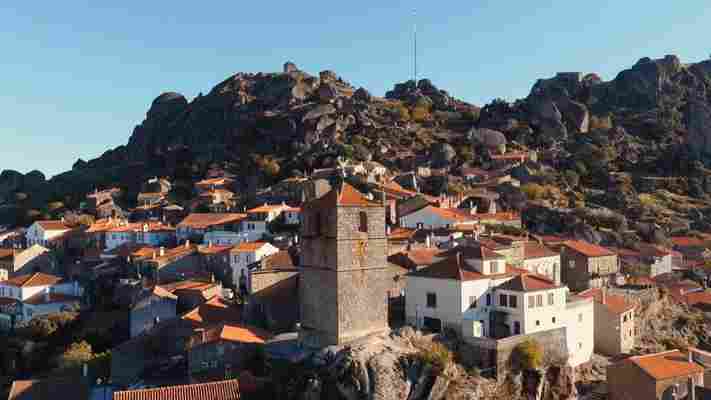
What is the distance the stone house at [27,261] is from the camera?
51.3m

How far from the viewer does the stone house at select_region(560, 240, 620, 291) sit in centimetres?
4016

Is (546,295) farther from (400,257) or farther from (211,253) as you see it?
(211,253)

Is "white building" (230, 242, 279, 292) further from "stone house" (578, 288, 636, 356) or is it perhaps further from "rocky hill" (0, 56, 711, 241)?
"rocky hill" (0, 56, 711, 241)

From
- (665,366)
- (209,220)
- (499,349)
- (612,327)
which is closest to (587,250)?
(612,327)

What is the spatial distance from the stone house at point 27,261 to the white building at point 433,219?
29.8 meters

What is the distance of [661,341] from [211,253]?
27763 millimetres

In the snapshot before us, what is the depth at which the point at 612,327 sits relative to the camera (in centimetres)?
3219

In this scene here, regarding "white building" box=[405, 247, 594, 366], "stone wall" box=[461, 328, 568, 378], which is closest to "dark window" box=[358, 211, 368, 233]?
"white building" box=[405, 247, 594, 366]

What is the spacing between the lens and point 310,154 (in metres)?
75.7

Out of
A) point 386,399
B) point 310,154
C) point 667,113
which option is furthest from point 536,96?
point 386,399

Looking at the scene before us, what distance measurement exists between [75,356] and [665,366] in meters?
29.2

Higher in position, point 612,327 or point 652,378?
point 612,327

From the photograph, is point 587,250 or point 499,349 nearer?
point 499,349

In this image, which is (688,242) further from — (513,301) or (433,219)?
(513,301)
